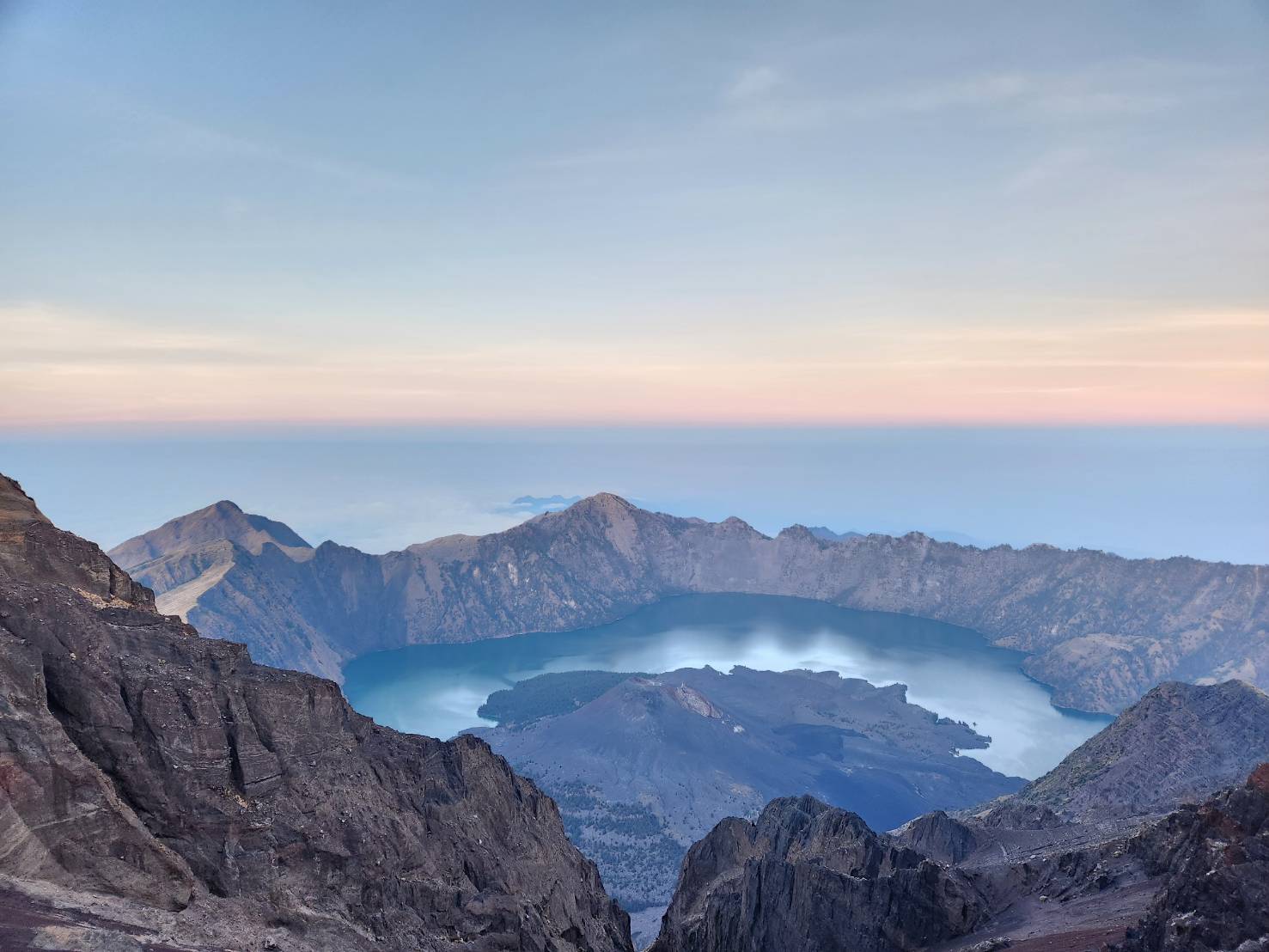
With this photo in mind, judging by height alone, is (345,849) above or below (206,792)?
below

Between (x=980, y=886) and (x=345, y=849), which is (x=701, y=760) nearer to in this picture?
(x=980, y=886)

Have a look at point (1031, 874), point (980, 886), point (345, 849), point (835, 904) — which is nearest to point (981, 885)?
point (980, 886)

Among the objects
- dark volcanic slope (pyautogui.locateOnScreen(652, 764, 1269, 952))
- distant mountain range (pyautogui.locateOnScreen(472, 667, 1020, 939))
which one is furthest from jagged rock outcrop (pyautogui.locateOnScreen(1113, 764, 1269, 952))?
distant mountain range (pyautogui.locateOnScreen(472, 667, 1020, 939))

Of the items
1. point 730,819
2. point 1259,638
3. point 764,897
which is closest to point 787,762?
point 730,819

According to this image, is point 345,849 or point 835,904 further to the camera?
point 835,904

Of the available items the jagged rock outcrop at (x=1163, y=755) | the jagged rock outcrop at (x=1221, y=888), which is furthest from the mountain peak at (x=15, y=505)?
the jagged rock outcrop at (x=1163, y=755)

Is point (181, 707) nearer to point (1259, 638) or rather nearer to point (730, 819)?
point (730, 819)

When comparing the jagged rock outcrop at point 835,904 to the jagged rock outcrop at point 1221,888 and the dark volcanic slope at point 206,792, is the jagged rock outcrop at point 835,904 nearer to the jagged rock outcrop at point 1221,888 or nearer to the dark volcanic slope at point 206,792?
the dark volcanic slope at point 206,792
